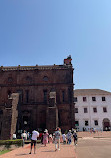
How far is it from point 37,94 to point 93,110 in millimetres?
19068

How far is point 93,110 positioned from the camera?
39.6 metres

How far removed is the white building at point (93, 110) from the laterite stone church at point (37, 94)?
13786mm

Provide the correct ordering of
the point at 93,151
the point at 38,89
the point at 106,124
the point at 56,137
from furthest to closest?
the point at 106,124 → the point at 38,89 → the point at 56,137 → the point at 93,151

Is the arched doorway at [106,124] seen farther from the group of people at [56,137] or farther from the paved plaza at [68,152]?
the paved plaza at [68,152]

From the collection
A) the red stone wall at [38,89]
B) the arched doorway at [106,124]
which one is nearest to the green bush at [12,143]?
the red stone wall at [38,89]

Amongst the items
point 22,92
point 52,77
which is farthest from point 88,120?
point 22,92

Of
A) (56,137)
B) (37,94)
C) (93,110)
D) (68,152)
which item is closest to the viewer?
(68,152)

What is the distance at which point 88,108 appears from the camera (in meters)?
39.8

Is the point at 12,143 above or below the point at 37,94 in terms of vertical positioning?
below

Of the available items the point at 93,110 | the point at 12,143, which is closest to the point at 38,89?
the point at 12,143

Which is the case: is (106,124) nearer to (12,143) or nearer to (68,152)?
(12,143)

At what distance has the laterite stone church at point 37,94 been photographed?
2559 centimetres

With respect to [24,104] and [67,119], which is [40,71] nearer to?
[24,104]

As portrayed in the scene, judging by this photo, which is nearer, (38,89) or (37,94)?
(37,94)
